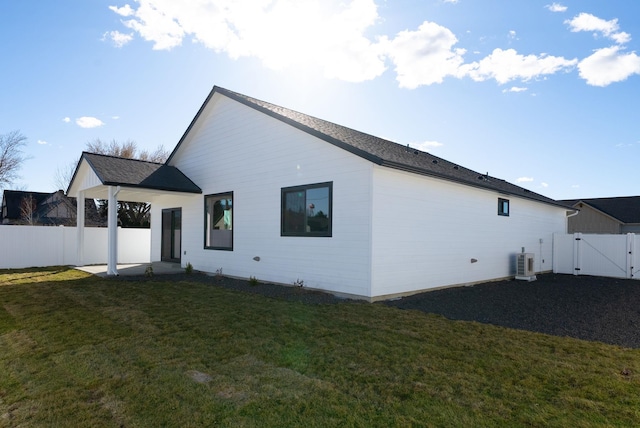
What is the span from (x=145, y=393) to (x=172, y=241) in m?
12.8

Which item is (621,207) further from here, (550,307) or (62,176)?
(62,176)

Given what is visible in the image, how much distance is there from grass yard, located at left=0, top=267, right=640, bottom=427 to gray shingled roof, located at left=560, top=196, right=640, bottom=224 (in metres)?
28.5

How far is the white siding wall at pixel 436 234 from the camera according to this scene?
816 cm

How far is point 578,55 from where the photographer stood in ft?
34.2

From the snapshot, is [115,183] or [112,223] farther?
[112,223]

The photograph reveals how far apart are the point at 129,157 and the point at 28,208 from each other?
10.5 meters

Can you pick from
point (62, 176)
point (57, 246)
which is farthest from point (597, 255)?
point (62, 176)

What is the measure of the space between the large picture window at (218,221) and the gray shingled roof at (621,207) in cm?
2673

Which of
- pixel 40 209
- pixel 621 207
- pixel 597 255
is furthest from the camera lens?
pixel 40 209

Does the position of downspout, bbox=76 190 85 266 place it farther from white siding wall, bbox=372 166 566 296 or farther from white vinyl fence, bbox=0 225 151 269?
white siding wall, bbox=372 166 566 296

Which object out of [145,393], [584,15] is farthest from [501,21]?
[145,393]

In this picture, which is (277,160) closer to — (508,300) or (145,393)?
(508,300)

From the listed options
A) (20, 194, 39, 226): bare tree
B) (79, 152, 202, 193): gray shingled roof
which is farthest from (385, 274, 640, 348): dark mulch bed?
(20, 194, 39, 226): bare tree

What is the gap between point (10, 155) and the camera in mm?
30375
